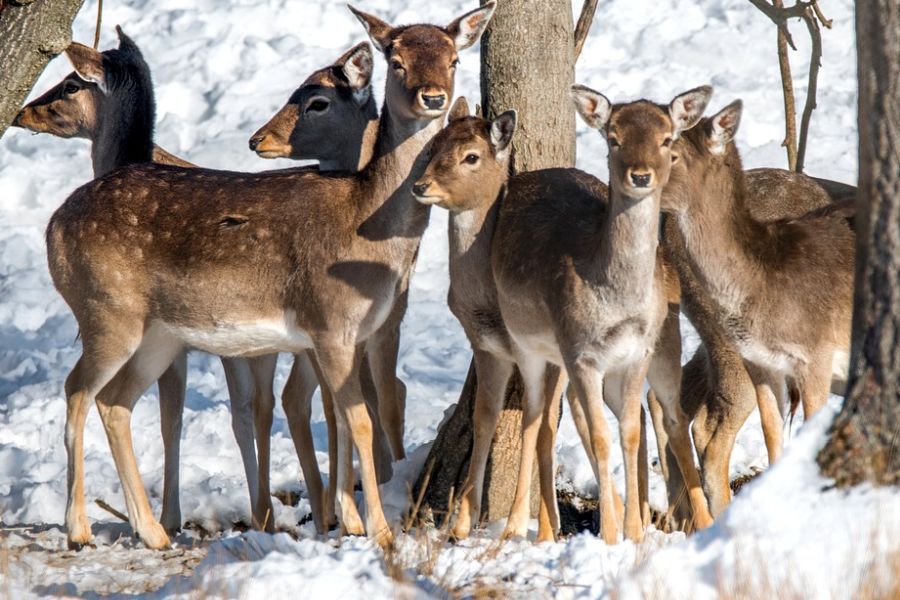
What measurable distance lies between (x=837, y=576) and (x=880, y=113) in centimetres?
161

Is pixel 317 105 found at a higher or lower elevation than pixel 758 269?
higher

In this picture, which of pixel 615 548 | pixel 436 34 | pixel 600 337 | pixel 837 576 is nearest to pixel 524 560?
pixel 615 548

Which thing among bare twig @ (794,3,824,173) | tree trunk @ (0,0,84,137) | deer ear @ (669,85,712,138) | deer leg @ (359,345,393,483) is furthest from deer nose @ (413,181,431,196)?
bare twig @ (794,3,824,173)

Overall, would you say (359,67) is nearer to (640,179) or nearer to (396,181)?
(396,181)

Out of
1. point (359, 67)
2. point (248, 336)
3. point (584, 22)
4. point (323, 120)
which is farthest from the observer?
point (323, 120)

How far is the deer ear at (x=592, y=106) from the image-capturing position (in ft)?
21.9

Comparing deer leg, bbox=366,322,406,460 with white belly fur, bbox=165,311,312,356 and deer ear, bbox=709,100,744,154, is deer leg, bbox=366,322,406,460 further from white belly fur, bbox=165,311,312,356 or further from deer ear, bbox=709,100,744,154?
deer ear, bbox=709,100,744,154

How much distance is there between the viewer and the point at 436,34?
24.7 ft

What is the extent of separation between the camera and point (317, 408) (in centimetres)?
1147

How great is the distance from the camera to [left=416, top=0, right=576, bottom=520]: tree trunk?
8000 millimetres

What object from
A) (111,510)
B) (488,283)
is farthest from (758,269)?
(111,510)

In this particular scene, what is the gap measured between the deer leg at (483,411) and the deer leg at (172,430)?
1.77 m

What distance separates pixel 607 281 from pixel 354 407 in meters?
1.62

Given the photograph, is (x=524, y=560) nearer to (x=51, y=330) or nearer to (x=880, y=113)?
(x=880, y=113)
